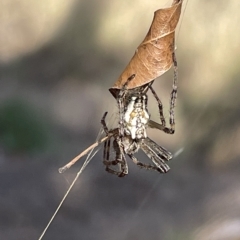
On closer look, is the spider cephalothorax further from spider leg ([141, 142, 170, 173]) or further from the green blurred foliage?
the green blurred foliage

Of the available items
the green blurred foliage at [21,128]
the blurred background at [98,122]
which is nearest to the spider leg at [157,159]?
the blurred background at [98,122]

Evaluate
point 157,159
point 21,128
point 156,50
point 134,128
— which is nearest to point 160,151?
point 157,159

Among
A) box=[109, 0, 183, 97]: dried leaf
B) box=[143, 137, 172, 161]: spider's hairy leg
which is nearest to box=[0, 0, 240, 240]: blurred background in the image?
box=[143, 137, 172, 161]: spider's hairy leg

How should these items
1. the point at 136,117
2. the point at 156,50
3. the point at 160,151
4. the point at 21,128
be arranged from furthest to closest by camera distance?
the point at 21,128, the point at 160,151, the point at 136,117, the point at 156,50

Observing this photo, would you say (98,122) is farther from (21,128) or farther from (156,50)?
(156,50)

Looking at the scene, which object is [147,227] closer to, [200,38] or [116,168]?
[116,168]

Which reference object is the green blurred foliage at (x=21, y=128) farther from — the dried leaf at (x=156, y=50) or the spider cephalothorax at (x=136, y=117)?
the dried leaf at (x=156, y=50)

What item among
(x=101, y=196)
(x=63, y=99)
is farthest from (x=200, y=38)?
(x=101, y=196)
